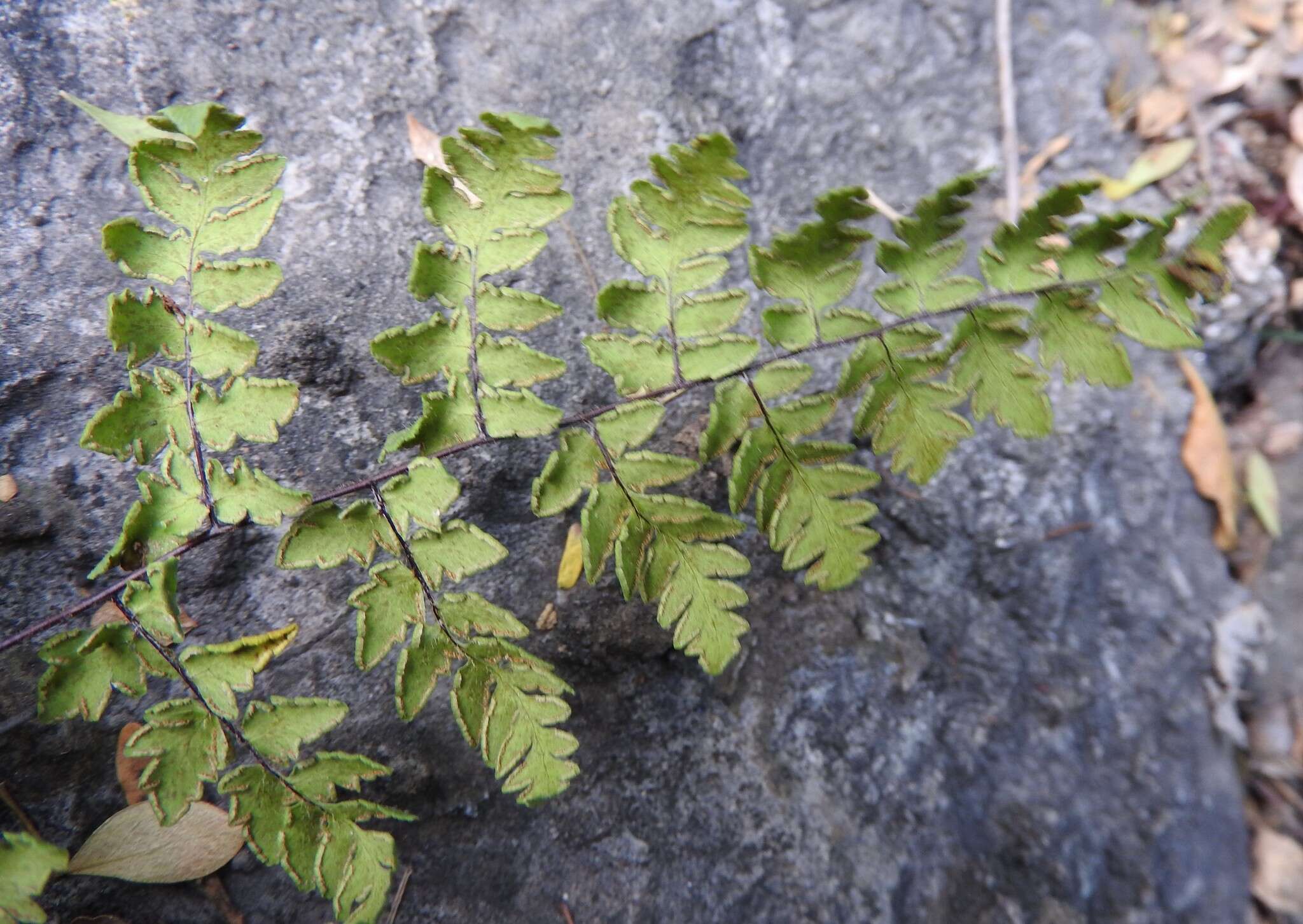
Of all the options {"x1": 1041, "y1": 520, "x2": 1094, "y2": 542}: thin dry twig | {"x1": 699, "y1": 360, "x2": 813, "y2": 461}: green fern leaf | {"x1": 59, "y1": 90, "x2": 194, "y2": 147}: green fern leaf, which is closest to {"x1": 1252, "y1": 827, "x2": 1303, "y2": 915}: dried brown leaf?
{"x1": 1041, "y1": 520, "x2": 1094, "y2": 542}: thin dry twig

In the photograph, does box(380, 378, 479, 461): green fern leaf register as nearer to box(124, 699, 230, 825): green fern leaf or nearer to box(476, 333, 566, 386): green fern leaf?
box(476, 333, 566, 386): green fern leaf

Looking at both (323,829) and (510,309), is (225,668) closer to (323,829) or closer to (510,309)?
(323,829)

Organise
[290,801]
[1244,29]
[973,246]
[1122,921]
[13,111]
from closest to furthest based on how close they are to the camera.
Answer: [290,801] → [13,111] → [1122,921] → [973,246] → [1244,29]

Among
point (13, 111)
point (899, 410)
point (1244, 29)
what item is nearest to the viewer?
point (899, 410)

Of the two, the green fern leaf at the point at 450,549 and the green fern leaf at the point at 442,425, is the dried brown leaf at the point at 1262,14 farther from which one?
the green fern leaf at the point at 450,549

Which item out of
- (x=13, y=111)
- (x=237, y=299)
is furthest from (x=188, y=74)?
(x=237, y=299)

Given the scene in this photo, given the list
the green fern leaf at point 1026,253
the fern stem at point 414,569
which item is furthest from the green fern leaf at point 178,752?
the green fern leaf at point 1026,253

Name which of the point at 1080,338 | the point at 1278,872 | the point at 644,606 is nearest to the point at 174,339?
the point at 644,606

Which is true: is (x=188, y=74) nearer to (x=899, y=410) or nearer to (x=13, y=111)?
(x=13, y=111)
